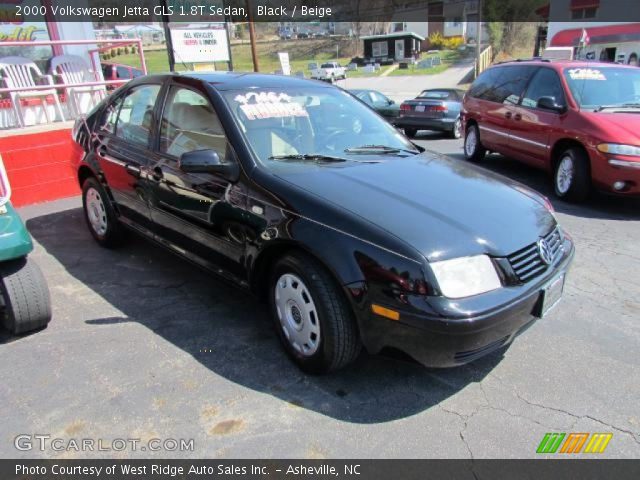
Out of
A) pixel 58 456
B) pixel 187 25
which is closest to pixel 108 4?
pixel 187 25

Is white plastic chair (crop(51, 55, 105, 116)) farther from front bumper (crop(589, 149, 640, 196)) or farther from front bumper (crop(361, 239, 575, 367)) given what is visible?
front bumper (crop(361, 239, 575, 367))

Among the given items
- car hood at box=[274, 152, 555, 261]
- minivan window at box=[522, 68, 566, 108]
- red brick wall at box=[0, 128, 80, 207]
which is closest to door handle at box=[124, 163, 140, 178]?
car hood at box=[274, 152, 555, 261]

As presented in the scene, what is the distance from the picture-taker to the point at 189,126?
361cm

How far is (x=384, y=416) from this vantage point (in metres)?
2.61

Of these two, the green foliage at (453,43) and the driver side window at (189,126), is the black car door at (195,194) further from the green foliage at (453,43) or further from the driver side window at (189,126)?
the green foliage at (453,43)

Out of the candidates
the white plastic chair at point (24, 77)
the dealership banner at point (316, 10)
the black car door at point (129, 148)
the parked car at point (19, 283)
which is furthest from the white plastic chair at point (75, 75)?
the parked car at point (19, 283)

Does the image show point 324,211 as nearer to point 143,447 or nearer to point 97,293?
point 143,447

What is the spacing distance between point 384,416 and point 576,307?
2028 millimetres

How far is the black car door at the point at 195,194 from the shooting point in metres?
3.18

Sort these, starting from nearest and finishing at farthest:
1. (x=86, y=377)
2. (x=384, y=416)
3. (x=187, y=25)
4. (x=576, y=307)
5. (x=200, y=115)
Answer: (x=384, y=416)
(x=86, y=377)
(x=200, y=115)
(x=576, y=307)
(x=187, y=25)

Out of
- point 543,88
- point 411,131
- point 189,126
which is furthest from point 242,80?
point 411,131

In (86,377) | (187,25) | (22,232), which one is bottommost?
(86,377)

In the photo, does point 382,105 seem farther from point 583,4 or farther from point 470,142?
point 583,4
